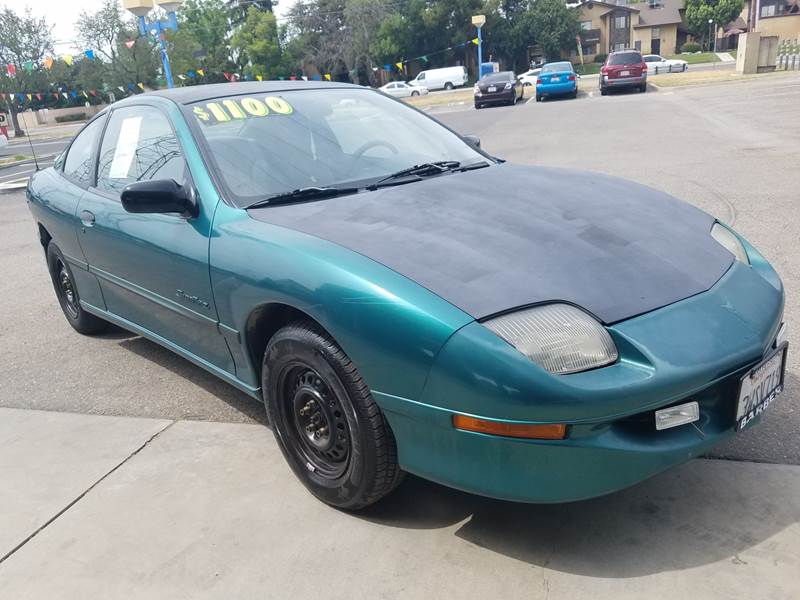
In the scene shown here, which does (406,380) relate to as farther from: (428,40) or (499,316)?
(428,40)

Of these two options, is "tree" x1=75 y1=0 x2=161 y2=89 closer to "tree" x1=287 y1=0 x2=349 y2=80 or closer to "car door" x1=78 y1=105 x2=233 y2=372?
"tree" x1=287 y1=0 x2=349 y2=80

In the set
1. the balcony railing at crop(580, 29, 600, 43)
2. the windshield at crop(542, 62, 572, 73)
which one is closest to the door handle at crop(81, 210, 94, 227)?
the windshield at crop(542, 62, 572, 73)

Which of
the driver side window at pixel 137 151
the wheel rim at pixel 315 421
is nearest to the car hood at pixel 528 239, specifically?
the wheel rim at pixel 315 421

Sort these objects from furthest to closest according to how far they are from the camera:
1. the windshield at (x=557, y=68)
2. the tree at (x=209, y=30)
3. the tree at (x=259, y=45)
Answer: the tree at (x=209, y=30), the tree at (x=259, y=45), the windshield at (x=557, y=68)

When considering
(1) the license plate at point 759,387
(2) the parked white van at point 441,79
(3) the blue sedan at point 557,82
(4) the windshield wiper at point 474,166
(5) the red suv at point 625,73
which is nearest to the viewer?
(1) the license plate at point 759,387

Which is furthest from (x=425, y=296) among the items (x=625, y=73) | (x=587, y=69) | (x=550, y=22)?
(x=550, y=22)

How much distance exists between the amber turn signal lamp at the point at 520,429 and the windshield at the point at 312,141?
4.70 ft

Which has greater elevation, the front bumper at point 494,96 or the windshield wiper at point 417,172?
the windshield wiper at point 417,172

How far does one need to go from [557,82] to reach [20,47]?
29121 millimetres

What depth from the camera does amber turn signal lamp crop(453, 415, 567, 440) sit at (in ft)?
6.31

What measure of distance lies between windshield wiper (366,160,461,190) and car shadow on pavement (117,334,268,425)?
1290 mm

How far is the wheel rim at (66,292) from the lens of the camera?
182 inches

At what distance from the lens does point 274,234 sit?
2572 millimetres

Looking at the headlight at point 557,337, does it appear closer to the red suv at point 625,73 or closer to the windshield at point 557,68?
the red suv at point 625,73
